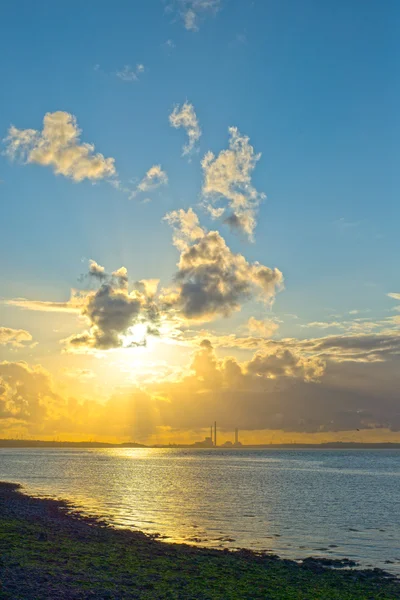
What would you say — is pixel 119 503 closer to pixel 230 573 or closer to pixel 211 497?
pixel 211 497

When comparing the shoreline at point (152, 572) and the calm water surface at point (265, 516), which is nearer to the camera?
the shoreline at point (152, 572)

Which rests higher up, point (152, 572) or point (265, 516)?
point (152, 572)

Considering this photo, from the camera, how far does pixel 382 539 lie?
54188 mm

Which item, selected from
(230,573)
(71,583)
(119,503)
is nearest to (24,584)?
(71,583)

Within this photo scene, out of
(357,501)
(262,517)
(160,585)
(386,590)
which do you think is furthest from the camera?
(357,501)

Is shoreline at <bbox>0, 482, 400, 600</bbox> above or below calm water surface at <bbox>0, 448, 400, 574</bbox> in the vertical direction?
above

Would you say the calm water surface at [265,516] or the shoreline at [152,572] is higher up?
the shoreline at [152,572]

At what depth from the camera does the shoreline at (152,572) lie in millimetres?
28812

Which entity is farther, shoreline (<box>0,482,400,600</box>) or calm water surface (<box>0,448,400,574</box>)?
calm water surface (<box>0,448,400,574</box>)

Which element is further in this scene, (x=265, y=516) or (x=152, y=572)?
(x=265, y=516)

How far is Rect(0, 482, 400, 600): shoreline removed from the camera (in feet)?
94.5

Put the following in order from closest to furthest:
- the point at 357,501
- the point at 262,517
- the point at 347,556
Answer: the point at 347,556
the point at 262,517
the point at 357,501

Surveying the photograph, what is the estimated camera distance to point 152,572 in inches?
1356

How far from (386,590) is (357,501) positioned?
202 feet
